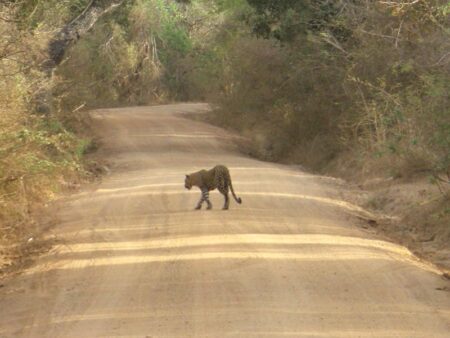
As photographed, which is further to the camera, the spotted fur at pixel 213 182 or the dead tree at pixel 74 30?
the dead tree at pixel 74 30

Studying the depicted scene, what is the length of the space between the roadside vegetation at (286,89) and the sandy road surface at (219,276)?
1507 millimetres

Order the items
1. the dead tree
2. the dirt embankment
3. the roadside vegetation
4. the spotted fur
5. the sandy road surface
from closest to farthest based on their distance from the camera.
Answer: the sandy road surface, the dirt embankment, the roadside vegetation, the spotted fur, the dead tree

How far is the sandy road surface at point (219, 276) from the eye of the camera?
26.7 feet

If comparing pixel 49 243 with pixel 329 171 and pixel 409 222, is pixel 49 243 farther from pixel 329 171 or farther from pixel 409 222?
pixel 329 171

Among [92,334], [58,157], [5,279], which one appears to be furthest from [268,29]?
[92,334]

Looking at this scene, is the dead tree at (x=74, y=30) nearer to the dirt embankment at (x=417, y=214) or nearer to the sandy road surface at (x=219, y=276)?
the sandy road surface at (x=219, y=276)

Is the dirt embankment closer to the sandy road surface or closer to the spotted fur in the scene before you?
the sandy road surface

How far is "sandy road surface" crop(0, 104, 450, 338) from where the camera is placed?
8125 mm

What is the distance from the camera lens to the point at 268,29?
89.7 ft

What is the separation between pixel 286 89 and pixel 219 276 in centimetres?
1890

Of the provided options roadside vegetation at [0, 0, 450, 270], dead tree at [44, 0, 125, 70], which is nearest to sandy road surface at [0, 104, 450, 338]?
roadside vegetation at [0, 0, 450, 270]

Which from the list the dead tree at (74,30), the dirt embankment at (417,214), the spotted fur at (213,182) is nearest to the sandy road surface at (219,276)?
the spotted fur at (213,182)

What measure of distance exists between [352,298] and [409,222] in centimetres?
619

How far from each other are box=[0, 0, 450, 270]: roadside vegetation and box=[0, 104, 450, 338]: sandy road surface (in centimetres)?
151
